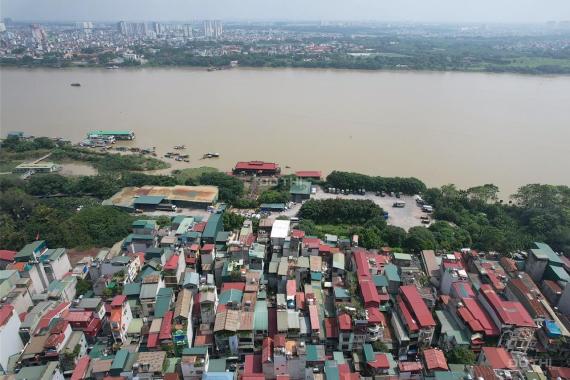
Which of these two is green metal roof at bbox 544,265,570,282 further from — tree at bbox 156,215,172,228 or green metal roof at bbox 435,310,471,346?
tree at bbox 156,215,172,228

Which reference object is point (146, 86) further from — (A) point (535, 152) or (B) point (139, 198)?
(A) point (535, 152)

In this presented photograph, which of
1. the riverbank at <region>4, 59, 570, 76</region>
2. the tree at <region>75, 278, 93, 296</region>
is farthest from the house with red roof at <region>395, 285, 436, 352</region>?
the riverbank at <region>4, 59, 570, 76</region>

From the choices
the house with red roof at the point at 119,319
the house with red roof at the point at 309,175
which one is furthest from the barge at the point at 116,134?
the house with red roof at the point at 119,319

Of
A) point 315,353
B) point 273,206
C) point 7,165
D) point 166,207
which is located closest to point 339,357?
point 315,353

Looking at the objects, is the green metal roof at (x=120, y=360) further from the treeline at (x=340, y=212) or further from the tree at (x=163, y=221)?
the treeline at (x=340, y=212)

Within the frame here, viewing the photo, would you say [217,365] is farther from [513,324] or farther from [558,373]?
[558,373]

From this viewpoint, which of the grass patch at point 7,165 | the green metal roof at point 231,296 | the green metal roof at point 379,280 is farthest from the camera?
the grass patch at point 7,165
